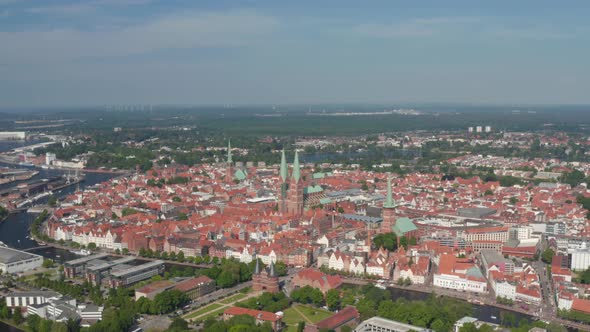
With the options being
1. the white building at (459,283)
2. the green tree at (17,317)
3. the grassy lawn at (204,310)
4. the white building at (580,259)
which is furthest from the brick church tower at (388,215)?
the green tree at (17,317)

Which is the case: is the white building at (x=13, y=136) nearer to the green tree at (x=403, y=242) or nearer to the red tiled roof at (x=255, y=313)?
the green tree at (x=403, y=242)

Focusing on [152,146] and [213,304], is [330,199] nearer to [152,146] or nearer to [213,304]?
[213,304]

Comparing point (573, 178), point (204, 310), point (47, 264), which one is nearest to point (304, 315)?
point (204, 310)

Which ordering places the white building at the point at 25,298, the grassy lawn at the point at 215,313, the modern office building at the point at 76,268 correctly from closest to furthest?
the grassy lawn at the point at 215,313 < the white building at the point at 25,298 < the modern office building at the point at 76,268

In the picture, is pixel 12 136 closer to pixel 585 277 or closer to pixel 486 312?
pixel 486 312

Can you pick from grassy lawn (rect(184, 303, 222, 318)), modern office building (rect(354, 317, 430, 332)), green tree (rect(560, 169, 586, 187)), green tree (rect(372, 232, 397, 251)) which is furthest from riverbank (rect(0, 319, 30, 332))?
green tree (rect(560, 169, 586, 187))

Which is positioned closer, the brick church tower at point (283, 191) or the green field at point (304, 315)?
the green field at point (304, 315)

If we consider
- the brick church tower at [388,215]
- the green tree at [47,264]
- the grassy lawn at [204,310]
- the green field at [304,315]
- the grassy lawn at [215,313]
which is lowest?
the green tree at [47,264]
